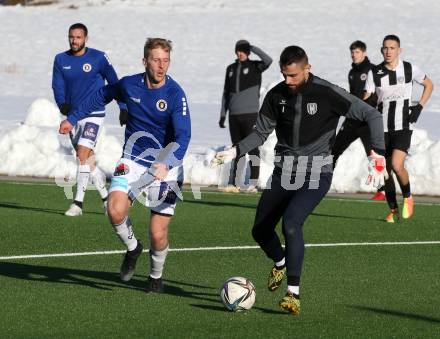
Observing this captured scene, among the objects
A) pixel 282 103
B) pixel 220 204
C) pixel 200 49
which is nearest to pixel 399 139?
pixel 220 204

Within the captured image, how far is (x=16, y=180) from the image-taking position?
835 inches

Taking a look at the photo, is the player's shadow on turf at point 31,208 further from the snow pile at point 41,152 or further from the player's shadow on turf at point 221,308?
the player's shadow on turf at point 221,308

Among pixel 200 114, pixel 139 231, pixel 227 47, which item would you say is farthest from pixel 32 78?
pixel 139 231

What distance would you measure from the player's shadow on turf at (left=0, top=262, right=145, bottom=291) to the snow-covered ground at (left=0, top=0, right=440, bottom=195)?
33.7 feet

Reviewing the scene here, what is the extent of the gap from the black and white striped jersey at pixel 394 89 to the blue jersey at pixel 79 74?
3.44 meters

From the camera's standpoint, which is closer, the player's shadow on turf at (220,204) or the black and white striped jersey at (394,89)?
the black and white striped jersey at (394,89)

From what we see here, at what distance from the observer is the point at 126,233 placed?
391 inches

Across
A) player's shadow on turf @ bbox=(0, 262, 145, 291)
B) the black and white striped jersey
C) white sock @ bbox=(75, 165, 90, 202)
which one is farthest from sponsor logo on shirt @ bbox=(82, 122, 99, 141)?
player's shadow on turf @ bbox=(0, 262, 145, 291)

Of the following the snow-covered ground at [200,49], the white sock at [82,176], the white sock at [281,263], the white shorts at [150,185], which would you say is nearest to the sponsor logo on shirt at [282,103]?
the white shorts at [150,185]

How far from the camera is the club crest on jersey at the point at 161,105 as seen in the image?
963 cm

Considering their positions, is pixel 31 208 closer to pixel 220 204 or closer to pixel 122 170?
pixel 220 204

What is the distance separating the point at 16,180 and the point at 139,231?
24.2 ft

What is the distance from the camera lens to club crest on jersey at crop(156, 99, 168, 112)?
9633 millimetres

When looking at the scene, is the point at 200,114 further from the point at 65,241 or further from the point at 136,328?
the point at 136,328
